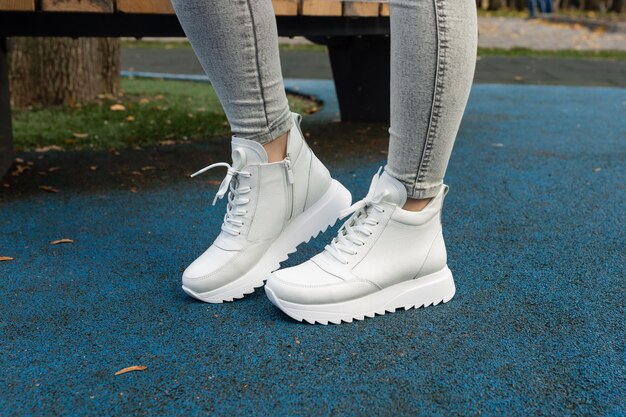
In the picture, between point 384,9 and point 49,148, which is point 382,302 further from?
point 49,148

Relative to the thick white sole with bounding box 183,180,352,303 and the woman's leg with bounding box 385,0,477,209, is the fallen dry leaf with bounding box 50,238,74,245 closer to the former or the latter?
the thick white sole with bounding box 183,180,352,303

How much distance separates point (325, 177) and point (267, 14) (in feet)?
1.19

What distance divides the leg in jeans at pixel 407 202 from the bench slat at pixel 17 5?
1008 millimetres

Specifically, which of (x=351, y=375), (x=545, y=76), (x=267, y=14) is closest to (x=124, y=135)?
(x=267, y=14)

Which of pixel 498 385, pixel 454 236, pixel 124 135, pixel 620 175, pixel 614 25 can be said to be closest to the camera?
pixel 498 385

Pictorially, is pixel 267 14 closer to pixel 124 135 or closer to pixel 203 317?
pixel 203 317

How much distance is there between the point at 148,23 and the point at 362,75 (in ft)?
5.10

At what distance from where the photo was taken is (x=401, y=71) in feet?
3.60

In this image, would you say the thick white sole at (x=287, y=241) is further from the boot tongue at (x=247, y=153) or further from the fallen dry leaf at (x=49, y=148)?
the fallen dry leaf at (x=49, y=148)

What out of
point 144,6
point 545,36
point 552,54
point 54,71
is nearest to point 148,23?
point 144,6

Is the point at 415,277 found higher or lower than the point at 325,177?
lower

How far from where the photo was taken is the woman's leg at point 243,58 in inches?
45.9

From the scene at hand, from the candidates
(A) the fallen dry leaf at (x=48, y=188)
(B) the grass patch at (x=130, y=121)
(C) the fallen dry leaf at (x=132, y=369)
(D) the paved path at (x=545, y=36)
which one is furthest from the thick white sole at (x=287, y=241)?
(D) the paved path at (x=545, y=36)

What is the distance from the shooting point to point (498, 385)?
39.1 inches
